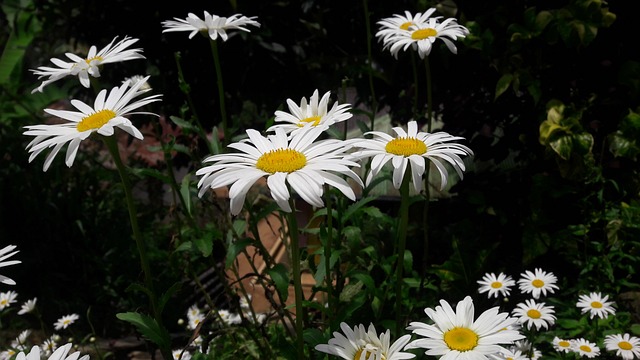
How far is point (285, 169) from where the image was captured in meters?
1.00

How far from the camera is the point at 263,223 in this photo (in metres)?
4.48

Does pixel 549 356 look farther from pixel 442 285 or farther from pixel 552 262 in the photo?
pixel 552 262

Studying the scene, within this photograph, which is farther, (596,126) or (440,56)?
(440,56)

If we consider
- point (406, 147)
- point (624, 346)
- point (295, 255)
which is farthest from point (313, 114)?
point (624, 346)

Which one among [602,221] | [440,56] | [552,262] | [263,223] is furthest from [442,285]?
[263,223]

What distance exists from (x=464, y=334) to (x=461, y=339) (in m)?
0.02

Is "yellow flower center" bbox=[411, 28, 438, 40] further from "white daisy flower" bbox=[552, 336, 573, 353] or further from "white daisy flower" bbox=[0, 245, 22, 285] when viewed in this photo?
"white daisy flower" bbox=[0, 245, 22, 285]

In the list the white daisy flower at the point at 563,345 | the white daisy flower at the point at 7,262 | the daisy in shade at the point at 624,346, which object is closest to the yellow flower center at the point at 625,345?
the daisy in shade at the point at 624,346

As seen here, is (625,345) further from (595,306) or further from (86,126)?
(86,126)

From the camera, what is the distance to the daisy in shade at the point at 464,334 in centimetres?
103

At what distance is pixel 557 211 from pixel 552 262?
0.22 meters

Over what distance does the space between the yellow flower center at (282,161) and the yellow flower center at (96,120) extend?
12.5 inches

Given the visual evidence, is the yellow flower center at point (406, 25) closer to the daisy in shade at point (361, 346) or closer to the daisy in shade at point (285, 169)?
the daisy in shade at point (285, 169)

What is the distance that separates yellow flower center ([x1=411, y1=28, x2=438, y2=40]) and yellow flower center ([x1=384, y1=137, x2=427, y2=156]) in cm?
64
